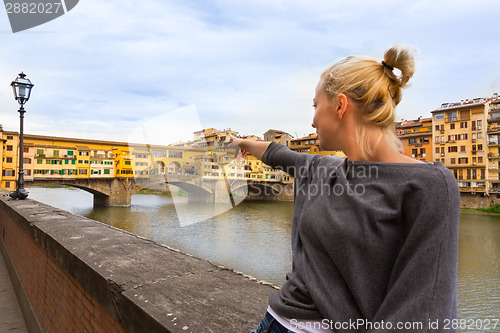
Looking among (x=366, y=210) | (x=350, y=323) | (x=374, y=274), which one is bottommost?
(x=350, y=323)

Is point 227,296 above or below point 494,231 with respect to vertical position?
above

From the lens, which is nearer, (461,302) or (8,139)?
(461,302)

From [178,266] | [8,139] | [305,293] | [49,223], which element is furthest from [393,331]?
[8,139]

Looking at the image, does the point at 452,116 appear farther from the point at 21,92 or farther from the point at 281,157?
the point at 281,157

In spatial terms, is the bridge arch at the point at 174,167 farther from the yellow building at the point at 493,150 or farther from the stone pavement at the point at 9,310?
the stone pavement at the point at 9,310

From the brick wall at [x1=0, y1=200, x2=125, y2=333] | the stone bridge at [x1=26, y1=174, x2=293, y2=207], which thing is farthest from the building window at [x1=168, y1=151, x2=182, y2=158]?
the brick wall at [x1=0, y1=200, x2=125, y2=333]

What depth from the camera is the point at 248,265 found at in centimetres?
1212

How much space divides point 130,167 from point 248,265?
26.1 metres

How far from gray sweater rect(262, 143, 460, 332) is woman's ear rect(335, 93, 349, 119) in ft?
0.38

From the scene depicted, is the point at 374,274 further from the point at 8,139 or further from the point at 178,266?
the point at 8,139

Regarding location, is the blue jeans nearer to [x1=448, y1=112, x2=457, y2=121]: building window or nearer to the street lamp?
the street lamp

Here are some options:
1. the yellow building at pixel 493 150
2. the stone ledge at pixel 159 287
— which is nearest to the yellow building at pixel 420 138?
the yellow building at pixel 493 150

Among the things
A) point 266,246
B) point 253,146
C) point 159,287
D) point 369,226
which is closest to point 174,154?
point 266,246

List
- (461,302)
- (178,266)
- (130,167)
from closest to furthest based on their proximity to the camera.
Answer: (178,266) → (461,302) → (130,167)
